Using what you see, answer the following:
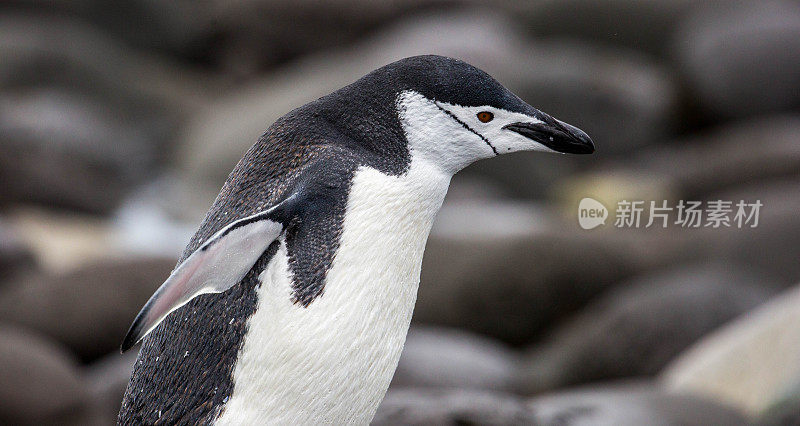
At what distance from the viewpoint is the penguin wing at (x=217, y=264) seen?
1.28 metres

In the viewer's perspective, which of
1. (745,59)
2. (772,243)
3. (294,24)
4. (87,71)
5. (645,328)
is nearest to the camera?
(645,328)

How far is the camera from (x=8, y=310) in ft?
11.4

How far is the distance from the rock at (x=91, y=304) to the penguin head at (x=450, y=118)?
2127mm

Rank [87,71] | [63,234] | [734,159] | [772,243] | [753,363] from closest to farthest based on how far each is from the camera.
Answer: [753,363] → [772,243] → [734,159] → [63,234] → [87,71]

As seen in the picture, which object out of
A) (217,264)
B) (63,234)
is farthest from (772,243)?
(63,234)

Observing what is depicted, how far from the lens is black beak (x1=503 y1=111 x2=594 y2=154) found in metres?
1.39

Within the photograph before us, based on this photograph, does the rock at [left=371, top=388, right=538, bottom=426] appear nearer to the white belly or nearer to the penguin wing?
the white belly

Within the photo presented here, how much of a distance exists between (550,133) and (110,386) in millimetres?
1907

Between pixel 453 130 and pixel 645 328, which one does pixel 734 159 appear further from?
pixel 453 130

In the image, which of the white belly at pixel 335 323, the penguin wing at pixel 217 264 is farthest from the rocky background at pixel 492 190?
the penguin wing at pixel 217 264

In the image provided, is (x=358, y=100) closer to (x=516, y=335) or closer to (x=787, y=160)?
(x=516, y=335)

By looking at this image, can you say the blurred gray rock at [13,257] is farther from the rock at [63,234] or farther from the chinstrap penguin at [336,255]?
the chinstrap penguin at [336,255]

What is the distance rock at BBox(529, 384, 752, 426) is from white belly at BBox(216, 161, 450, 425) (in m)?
0.81

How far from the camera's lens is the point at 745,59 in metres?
5.95
